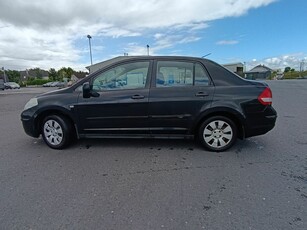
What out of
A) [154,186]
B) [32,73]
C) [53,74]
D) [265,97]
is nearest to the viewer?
[154,186]

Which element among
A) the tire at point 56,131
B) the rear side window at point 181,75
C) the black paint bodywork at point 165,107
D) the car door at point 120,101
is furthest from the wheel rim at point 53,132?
the rear side window at point 181,75

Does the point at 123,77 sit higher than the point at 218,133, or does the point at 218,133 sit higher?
the point at 123,77

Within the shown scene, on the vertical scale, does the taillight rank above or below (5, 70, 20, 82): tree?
below

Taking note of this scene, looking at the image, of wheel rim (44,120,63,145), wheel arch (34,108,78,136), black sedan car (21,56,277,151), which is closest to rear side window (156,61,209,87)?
black sedan car (21,56,277,151)

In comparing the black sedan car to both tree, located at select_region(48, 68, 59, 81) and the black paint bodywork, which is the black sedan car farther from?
tree, located at select_region(48, 68, 59, 81)

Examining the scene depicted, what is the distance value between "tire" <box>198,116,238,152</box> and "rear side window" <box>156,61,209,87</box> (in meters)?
0.72

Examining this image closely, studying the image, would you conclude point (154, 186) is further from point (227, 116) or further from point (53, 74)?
point (53, 74)

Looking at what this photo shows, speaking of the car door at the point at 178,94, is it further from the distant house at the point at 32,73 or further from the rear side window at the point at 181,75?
the distant house at the point at 32,73

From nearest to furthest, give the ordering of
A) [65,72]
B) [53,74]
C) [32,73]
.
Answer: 1. [65,72]
2. [53,74]
3. [32,73]

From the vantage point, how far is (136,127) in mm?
4352

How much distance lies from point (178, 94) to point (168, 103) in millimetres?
239

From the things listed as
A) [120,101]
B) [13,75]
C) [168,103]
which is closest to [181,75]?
[168,103]

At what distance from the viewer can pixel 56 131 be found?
14.9 feet

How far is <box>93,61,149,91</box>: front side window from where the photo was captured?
4.29m
